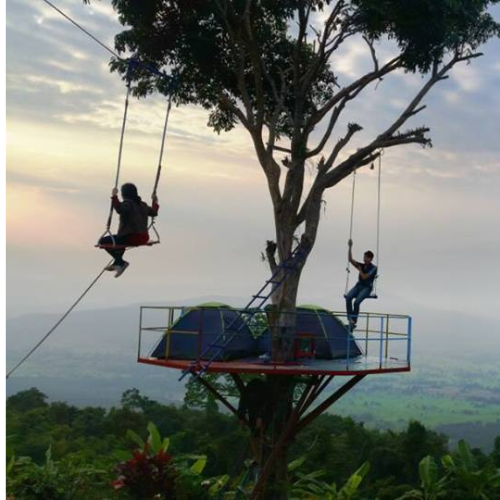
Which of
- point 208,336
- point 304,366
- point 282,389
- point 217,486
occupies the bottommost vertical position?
point 217,486

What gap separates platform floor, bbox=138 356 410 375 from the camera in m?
13.8

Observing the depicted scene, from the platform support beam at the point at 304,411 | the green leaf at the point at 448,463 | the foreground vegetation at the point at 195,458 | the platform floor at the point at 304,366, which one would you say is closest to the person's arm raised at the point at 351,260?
the platform floor at the point at 304,366

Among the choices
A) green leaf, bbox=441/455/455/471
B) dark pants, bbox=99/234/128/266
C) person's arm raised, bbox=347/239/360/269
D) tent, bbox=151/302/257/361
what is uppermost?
person's arm raised, bbox=347/239/360/269

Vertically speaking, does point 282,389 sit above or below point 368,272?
below

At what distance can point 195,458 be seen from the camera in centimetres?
2172

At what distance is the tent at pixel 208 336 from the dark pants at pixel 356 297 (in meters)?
2.09

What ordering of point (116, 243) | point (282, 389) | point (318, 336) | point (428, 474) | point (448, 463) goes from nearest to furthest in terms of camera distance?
point (116, 243)
point (282, 389)
point (318, 336)
point (428, 474)
point (448, 463)

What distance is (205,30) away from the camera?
59.5 ft

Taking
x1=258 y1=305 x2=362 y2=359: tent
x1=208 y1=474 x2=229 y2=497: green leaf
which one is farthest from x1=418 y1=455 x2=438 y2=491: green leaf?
x1=258 y1=305 x2=362 y2=359: tent

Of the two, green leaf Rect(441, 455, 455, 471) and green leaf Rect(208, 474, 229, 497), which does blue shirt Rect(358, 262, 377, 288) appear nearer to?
green leaf Rect(208, 474, 229, 497)

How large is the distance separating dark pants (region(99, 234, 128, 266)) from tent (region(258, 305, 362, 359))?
3815 millimetres

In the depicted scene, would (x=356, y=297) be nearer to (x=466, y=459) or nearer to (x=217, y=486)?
(x=217, y=486)

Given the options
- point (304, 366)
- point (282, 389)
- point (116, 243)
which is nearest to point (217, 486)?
point (282, 389)

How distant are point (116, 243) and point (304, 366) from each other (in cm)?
408
